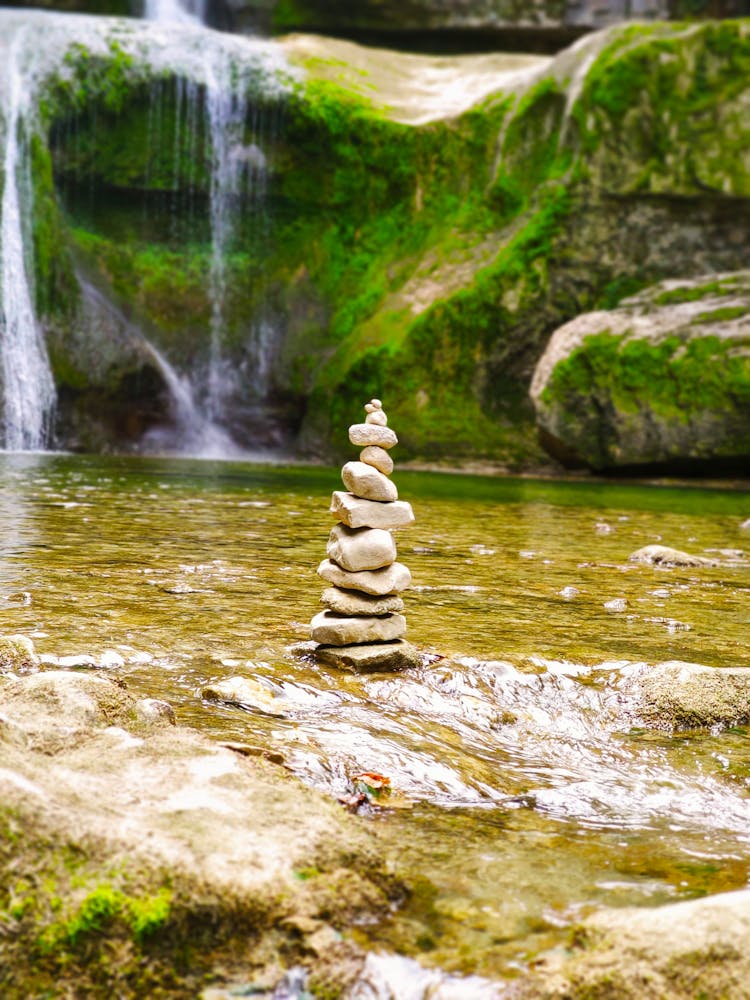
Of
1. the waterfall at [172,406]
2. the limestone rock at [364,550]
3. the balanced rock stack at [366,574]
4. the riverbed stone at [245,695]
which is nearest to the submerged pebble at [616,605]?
the balanced rock stack at [366,574]

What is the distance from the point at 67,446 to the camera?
2406 centimetres

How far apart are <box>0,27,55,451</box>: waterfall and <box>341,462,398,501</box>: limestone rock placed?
63.3 ft

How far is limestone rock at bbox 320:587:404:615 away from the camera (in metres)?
5.41

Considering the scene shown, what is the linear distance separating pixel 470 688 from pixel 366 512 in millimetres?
1222

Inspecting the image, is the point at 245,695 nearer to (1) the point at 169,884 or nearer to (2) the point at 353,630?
(2) the point at 353,630

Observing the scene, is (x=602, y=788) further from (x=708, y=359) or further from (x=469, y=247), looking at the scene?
(x=469, y=247)

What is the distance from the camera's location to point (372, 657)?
5.11 metres

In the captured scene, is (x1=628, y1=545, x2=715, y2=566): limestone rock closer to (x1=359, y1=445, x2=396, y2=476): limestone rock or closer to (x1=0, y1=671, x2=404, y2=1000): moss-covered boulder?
(x1=359, y1=445, x2=396, y2=476): limestone rock

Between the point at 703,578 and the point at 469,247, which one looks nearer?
the point at 703,578

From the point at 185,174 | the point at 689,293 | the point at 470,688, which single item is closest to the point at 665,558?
the point at 470,688

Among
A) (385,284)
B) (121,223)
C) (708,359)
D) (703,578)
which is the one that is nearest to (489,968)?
(703,578)

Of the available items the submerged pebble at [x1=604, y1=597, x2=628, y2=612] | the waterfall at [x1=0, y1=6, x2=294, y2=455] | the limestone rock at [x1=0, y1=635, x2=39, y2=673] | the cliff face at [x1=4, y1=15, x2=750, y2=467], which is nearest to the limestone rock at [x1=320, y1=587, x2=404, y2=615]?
the limestone rock at [x1=0, y1=635, x2=39, y2=673]

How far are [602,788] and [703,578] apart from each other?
473 cm

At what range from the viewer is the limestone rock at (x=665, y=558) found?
29.2ft
